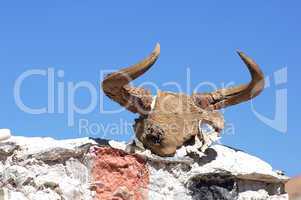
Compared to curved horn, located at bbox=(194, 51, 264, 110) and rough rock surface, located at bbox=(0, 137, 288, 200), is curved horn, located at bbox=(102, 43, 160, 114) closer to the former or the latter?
rough rock surface, located at bbox=(0, 137, 288, 200)

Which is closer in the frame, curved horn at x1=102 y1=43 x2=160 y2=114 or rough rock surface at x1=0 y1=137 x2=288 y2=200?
rough rock surface at x1=0 y1=137 x2=288 y2=200

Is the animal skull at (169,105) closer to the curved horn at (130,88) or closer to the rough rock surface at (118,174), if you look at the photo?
the curved horn at (130,88)

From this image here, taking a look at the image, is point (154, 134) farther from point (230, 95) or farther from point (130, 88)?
point (230, 95)

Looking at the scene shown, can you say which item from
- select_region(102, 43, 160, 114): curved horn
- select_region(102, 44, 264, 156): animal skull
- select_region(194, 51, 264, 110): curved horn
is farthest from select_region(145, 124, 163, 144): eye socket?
select_region(194, 51, 264, 110): curved horn

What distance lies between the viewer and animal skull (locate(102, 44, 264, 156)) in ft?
29.0

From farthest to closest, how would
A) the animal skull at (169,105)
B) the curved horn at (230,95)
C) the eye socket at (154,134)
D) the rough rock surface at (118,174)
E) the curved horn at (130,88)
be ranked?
the curved horn at (230,95), the eye socket at (154,134), the animal skull at (169,105), the curved horn at (130,88), the rough rock surface at (118,174)

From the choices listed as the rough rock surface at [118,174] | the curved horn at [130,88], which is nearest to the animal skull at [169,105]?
the curved horn at [130,88]

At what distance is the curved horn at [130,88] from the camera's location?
8.65 metres

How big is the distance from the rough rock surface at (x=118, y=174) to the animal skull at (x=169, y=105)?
9.3 inches

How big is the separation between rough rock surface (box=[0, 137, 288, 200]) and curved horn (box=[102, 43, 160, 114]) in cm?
54

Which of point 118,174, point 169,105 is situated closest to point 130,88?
point 169,105

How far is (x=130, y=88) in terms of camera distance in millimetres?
9180

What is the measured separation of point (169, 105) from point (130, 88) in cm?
53

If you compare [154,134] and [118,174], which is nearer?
[118,174]
